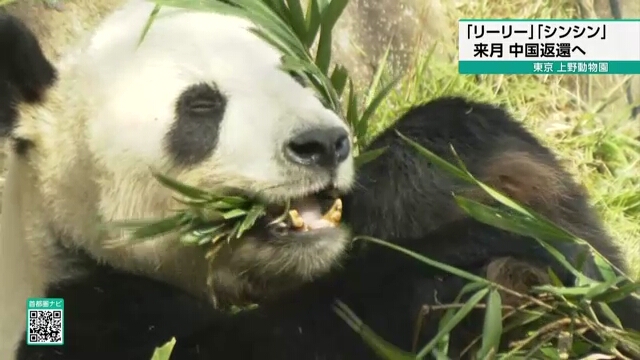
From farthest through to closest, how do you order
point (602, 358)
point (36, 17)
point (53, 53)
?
point (36, 17)
point (53, 53)
point (602, 358)

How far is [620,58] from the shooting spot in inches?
79.7

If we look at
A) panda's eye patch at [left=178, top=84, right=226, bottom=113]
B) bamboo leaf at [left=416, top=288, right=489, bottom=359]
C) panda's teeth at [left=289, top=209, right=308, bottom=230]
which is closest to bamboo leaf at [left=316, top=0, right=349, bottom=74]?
panda's eye patch at [left=178, top=84, right=226, bottom=113]

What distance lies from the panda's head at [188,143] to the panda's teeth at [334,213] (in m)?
0.02

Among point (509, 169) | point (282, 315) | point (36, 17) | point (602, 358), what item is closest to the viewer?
point (602, 358)

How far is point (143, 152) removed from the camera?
73.5 inches

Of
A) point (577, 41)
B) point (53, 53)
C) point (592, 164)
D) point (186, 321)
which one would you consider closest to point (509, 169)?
point (577, 41)

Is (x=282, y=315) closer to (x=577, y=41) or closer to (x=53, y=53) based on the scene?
(x=577, y=41)

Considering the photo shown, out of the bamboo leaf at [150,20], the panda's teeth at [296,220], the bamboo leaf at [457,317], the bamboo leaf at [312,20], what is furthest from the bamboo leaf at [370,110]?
the bamboo leaf at [457,317]

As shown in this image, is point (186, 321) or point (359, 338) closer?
point (359, 338)

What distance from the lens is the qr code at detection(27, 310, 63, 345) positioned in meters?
1.87

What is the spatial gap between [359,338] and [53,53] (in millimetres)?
1291

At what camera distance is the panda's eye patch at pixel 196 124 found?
183 centimetres

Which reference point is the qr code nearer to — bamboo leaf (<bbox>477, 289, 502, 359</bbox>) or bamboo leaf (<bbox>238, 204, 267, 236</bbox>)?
bamboo leaf (<bbox>238, 204, 267, 236</bbox>)

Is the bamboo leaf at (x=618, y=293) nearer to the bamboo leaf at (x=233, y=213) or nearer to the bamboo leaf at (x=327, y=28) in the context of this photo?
the bamboo leaf at (x=233, y=213)
